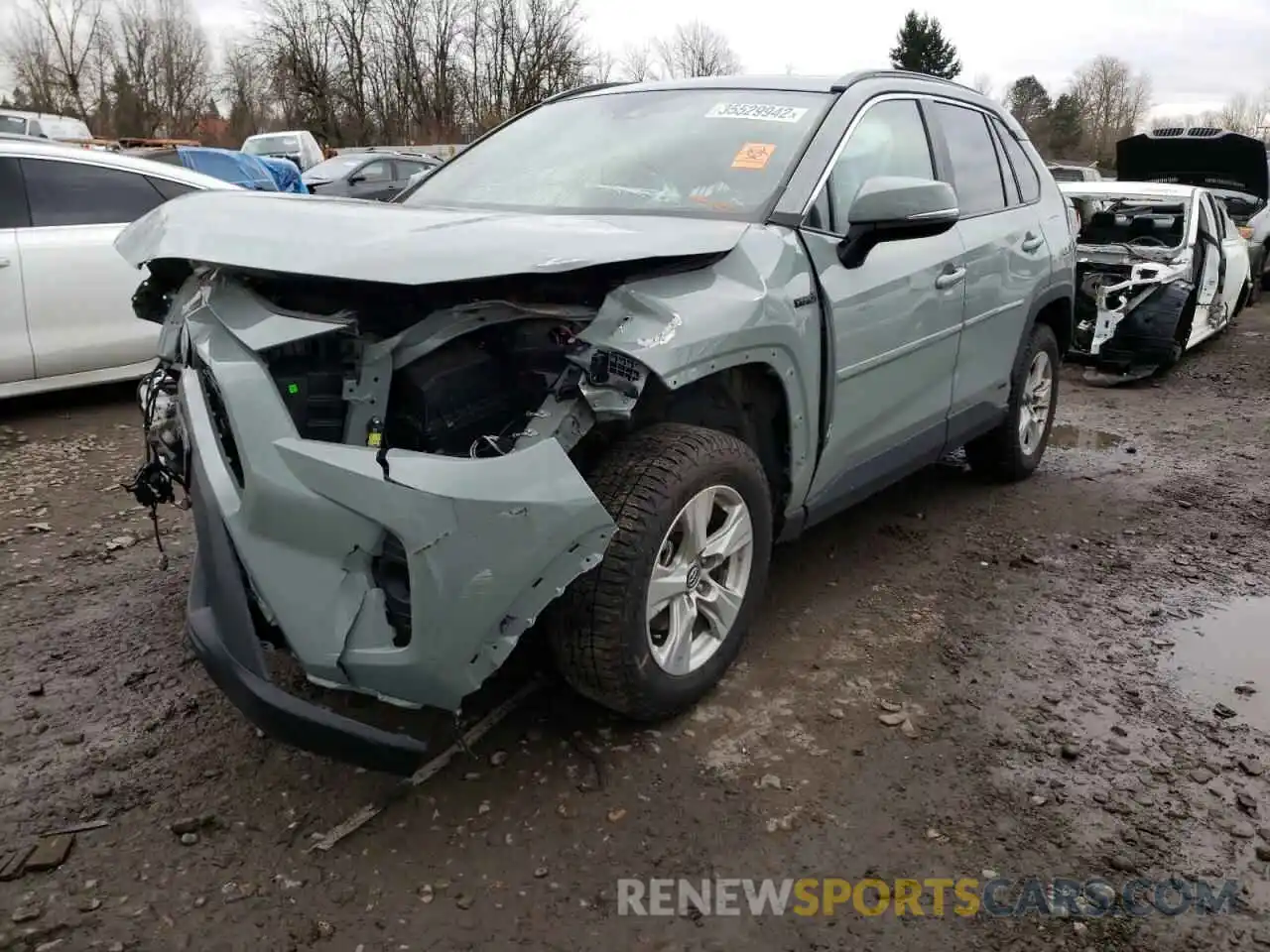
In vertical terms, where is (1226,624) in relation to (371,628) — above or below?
below

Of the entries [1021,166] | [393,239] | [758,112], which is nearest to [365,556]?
[393,239]

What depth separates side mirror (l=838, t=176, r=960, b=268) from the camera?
2900 millimetres

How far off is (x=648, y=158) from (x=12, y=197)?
159 inches

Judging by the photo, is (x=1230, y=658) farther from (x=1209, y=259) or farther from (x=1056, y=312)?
(x=1209, y=259)

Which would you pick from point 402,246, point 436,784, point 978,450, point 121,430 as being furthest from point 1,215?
point 978,450

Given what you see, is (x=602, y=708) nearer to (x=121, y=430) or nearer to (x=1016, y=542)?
(x=1016, y=542)

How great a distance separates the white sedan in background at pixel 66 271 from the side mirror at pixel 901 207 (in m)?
4.40

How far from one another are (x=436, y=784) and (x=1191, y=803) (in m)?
1.93

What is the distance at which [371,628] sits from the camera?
2.10m

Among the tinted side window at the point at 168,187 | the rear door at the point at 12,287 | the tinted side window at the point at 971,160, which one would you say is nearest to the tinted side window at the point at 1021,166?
the tinted side window at the point at 971,160

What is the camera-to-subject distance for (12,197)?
5.39 metres

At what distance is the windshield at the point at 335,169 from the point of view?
15.7 meters

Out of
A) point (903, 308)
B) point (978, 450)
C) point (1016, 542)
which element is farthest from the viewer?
point (978, 450)

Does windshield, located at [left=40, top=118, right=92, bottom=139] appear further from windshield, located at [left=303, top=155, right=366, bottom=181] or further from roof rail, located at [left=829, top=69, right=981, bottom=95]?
roof rail, located at [left=829, top=69, right=981, bottom=95]
